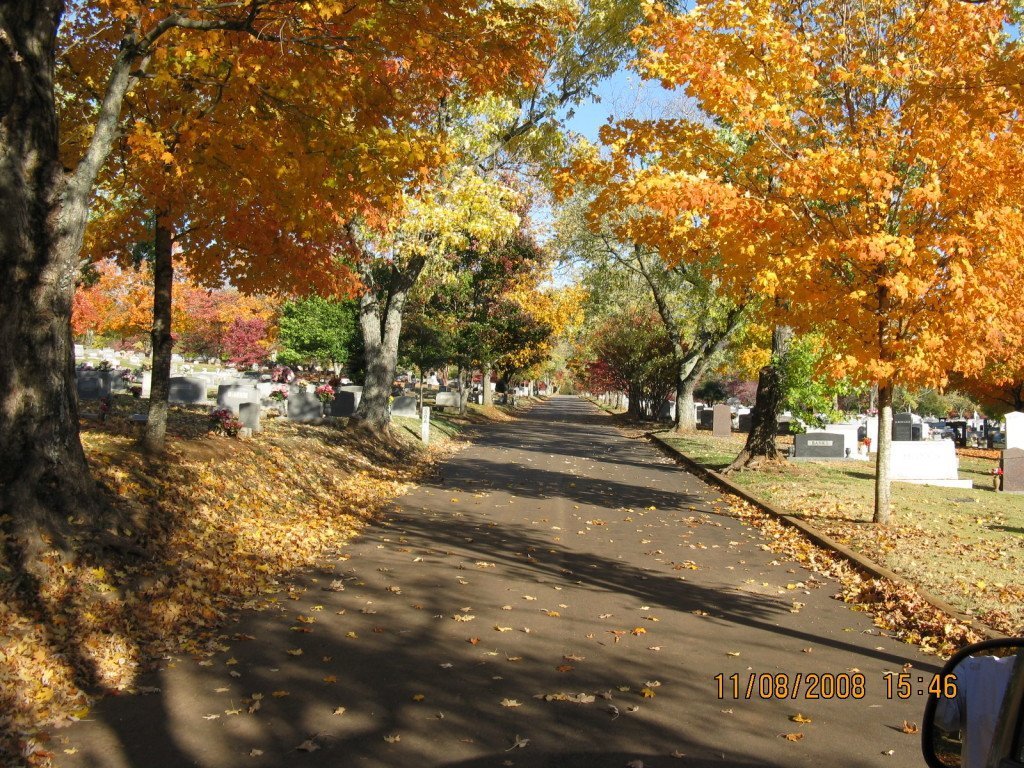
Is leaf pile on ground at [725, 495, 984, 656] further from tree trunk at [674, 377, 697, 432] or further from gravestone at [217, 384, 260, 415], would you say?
tree trunk at [674, 377, 697, 432]

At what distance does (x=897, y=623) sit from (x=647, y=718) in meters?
3.48

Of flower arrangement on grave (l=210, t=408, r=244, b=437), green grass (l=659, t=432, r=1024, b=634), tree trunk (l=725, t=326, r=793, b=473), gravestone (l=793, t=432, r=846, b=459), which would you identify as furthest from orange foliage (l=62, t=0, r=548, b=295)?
gravestone (l=793, t=432, r=846, b=459)

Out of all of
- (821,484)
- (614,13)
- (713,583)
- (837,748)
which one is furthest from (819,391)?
(837,748)

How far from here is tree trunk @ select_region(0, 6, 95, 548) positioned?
6844 millimetres

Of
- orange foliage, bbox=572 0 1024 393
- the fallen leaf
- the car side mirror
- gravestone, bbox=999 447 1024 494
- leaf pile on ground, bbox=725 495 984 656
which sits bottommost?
the fallen leaf

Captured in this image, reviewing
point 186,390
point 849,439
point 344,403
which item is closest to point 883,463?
point 849,439

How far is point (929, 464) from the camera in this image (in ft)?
62.7

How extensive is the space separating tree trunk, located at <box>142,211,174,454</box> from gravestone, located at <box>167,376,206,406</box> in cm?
1818

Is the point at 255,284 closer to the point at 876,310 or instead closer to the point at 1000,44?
the point at 876,310

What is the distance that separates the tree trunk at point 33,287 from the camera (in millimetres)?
6844

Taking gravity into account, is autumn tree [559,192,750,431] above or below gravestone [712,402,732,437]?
above

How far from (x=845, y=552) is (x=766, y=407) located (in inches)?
406

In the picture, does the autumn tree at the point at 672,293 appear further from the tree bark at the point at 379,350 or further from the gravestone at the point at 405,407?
the tree bark at the point at 379,350

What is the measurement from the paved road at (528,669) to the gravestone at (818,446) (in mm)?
13686
